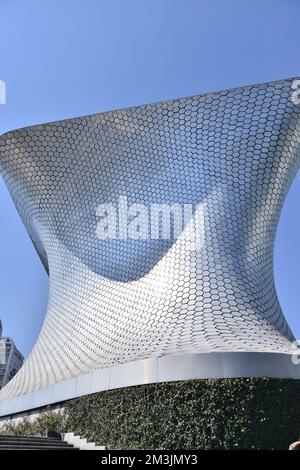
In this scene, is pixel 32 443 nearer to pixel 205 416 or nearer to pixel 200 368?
→ pixel 205 416

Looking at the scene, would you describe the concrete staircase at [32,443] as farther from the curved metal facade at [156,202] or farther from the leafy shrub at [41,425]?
the curved metal facade at [156,202]

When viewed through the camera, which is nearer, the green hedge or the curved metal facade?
the green hedge

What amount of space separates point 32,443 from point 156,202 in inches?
447

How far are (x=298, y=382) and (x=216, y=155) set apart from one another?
10633 mm

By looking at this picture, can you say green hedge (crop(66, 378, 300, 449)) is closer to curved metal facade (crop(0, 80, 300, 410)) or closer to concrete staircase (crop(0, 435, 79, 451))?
concrete staircase (crop(0, 435, 79, 451))

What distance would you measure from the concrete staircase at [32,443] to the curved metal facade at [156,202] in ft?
8.31

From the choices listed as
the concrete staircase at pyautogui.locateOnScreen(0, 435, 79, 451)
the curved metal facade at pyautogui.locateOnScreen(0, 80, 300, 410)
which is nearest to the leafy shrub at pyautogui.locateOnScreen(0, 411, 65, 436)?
the concrete staircase at pyautogui.locateOnScreen(0, 435, 79, 451)

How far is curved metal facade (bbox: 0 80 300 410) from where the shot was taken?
51.4 ft

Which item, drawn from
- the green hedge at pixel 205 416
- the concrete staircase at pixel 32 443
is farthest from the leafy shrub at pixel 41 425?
the green hedge at pixel 205 416

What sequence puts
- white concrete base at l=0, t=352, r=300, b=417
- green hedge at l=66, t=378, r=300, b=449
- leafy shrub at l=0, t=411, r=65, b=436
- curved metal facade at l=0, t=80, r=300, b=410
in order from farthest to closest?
curved metal facade at l=0, t=80, r=300, b=410, leafy shrub at l=0, t=411, r=65, b=436, white concrete base at l=0, t=352, r=300, b=417, green hedge at l=66, t=378, r=300, b=449

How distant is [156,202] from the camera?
19328mm

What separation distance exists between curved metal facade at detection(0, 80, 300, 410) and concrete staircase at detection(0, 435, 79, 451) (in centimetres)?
253
